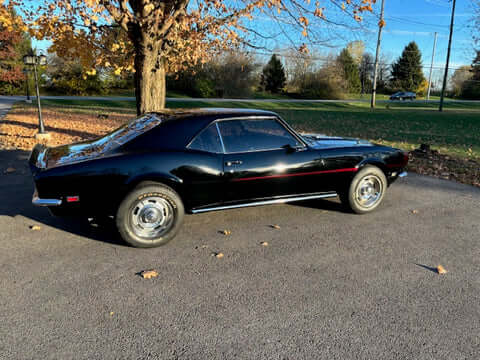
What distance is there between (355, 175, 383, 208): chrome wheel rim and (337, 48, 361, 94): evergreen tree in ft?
182

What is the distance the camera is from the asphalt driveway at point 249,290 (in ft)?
8.27

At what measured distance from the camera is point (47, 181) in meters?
3.78

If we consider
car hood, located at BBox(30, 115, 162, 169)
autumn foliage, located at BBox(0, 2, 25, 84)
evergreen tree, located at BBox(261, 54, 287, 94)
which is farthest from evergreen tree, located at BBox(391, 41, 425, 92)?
car hood, located at BBox(30, 115, 162, 169)

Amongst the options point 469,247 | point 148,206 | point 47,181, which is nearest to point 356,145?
point 469,247

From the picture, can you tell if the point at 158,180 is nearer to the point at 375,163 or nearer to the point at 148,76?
the point at 375,163

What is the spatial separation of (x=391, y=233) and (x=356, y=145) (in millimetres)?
1304

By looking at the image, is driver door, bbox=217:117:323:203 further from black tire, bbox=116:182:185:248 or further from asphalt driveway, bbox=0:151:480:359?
black tire, bbox=116:182:185:248

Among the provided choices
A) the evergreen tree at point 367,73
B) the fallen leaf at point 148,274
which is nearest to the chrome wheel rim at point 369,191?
the fallen leaf at point 148,274

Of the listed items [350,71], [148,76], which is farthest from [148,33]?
[350,71]

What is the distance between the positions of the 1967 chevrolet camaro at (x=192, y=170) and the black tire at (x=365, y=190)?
14 mm

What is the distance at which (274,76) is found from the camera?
175ft

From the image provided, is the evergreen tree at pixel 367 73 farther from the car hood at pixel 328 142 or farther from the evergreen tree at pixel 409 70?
the car hood at pixel 328 142

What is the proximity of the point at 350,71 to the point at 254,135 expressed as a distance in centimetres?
5872

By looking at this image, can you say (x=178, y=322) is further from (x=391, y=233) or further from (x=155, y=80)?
(x=155, y=80)
